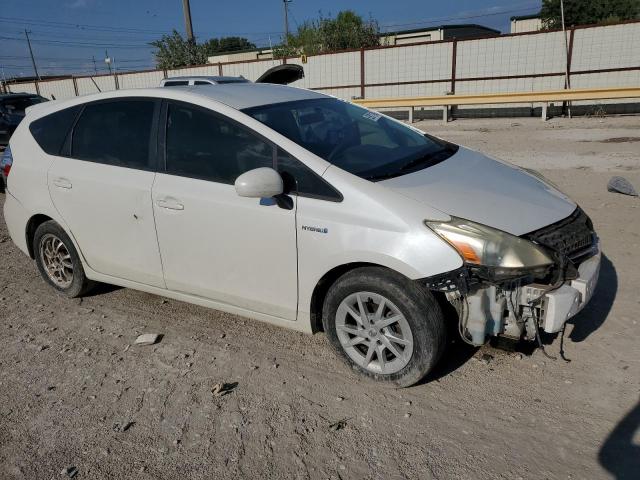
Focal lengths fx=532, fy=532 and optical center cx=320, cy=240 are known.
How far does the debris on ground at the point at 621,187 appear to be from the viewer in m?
6.75

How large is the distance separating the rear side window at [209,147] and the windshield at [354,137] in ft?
0.60

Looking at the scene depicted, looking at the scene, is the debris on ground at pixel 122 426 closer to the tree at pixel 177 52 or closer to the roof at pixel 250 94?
the roof at pixel 250 94

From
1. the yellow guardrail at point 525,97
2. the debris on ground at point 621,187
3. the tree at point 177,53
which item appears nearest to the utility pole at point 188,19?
the tree at point 177,53

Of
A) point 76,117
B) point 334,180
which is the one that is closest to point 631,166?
point 334,180

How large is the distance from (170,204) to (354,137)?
1.37m

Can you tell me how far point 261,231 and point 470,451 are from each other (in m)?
1.70

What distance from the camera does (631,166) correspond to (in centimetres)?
853

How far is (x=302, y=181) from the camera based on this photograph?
3203 mm

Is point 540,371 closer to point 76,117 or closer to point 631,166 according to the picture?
point 76,117

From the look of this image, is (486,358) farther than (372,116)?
No

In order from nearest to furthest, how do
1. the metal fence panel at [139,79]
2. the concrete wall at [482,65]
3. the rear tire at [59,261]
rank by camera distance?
1. the rear tire at [59,261]
2. the concrete wall at [482,65]
3. the metal fence panel at [139,79]

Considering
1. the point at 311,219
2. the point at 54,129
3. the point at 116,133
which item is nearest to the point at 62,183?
the point at 54,129

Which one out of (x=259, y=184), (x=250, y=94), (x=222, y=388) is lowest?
(x=222, y=388)

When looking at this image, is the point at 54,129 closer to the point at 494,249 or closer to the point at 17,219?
the point at 17,219
